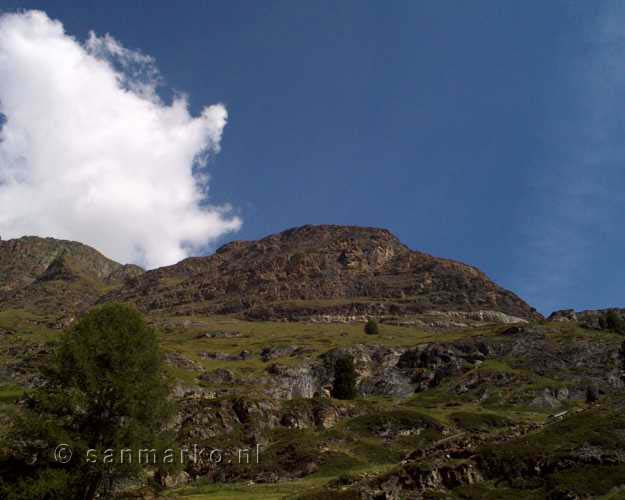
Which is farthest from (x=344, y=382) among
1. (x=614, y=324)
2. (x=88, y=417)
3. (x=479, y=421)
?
(x=88, y=417)

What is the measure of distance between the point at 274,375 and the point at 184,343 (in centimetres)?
5678

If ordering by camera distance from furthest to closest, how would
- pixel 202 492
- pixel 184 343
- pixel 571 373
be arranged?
pixel 184 343 < pixel 571 373 < pixel 202 492

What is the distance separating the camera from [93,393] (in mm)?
29703

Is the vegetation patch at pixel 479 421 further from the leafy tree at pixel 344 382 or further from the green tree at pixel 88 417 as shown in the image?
the green tree at pixel 88 417

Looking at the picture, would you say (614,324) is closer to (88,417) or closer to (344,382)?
(344,382)

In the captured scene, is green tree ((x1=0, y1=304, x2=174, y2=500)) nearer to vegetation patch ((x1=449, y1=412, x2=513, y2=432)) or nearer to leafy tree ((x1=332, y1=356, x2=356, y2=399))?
vegetation patch ((x1=449, y1=412, x2=513, y2=432))

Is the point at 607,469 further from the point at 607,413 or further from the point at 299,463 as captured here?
the point at 299,463

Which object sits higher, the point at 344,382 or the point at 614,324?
the point at 614,324

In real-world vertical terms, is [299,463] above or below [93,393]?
below

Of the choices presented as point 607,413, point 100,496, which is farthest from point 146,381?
point 607,413

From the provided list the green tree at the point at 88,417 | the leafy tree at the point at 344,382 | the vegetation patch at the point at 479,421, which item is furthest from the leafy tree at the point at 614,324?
the green tree at the point at 88,417

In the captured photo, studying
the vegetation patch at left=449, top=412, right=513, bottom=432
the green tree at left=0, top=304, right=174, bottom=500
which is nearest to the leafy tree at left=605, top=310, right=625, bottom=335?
the vegetation patch at left=449, top=412, right=513, bottom=432

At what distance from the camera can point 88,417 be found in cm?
2945

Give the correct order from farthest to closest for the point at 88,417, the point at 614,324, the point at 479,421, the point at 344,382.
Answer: the point at 614,324 < the point at 344,382 < the point at 479,421 < the point at 88,417
